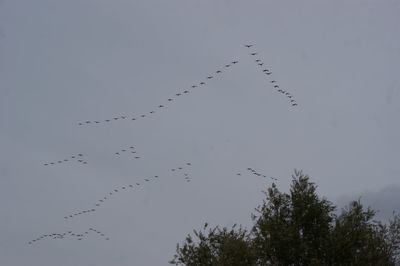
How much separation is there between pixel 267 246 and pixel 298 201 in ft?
13.0

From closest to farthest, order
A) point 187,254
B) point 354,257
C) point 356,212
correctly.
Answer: point 354,257, point 356,212, point 187,254

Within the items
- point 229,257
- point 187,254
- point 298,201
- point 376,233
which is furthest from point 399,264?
point 187,254

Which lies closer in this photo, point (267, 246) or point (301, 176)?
point (267, 246)

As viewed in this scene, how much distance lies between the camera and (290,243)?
128ft

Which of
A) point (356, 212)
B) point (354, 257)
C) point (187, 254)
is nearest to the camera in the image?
point (354, 257)

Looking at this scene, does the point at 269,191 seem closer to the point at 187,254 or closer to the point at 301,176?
the point at 301,176

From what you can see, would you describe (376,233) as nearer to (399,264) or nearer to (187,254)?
(399,264)

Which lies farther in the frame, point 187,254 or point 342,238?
point 187,254

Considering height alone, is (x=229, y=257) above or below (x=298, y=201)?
below

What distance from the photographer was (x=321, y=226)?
4016 centimetres

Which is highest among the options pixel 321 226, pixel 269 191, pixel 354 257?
pixel 269 191

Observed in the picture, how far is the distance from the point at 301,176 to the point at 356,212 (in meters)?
4.52

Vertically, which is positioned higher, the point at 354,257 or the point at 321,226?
the point at 321,226

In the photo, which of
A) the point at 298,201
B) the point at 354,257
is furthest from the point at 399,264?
the point at 298,201
